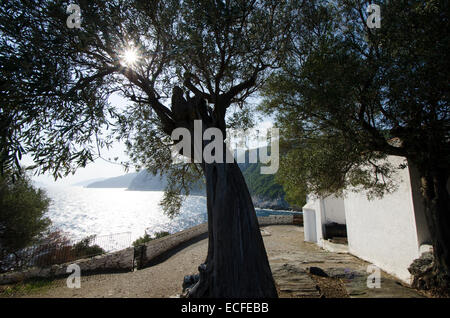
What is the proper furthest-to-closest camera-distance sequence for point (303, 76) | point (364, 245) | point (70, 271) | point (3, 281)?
point (364, 245) < point (70, 271) < point (3, 281) < point (303, 76)

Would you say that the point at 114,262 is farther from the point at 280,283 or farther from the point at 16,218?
the point at 280,283

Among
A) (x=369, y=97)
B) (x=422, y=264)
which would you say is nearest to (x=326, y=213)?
(x=422, y=264)

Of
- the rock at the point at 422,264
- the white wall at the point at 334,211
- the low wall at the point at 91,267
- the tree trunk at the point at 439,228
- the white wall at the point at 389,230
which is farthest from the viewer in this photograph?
the white wall at the point at 334,211

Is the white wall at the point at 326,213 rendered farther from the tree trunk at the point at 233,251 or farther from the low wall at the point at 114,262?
the tree trunk at the point at 233,251

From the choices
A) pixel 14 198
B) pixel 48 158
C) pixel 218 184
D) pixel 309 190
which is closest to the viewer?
pixel 48 158

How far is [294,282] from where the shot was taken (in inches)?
263

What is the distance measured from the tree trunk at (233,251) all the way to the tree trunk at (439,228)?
5.59 metres

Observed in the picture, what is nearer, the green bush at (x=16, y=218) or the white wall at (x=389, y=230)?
the white wall at (x=389, y=230)

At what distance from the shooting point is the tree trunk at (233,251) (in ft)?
14.0

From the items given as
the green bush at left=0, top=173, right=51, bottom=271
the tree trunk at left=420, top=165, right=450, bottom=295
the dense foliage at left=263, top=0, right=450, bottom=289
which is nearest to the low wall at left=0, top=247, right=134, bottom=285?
A: the green bush at left=0, top=173, right=51, bottom=271

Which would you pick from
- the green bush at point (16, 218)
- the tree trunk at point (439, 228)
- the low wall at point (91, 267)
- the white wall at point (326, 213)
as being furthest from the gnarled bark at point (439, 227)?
the green bush at point (16, 218)
